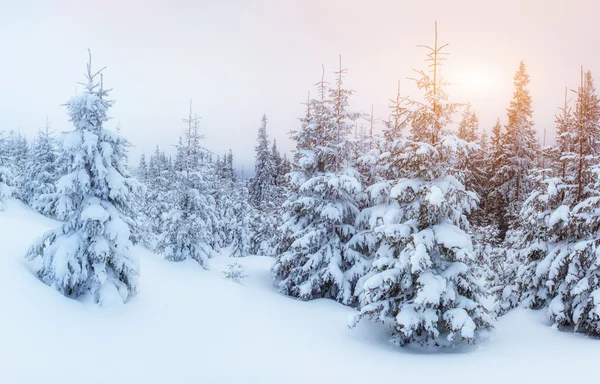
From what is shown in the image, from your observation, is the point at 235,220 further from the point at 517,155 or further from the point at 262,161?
the point at 517,155

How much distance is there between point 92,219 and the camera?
10.7m

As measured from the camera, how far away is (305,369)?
10.0m

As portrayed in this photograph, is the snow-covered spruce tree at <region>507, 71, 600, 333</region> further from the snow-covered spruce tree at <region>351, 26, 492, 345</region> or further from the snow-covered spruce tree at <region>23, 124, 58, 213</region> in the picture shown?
the snow-covered spruce tree at <region>23, 124, 58, 213</region>

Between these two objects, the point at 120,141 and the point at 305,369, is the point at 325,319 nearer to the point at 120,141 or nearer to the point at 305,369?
the point at 305,369

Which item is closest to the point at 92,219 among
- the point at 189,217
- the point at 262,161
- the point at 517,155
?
the point at 189,217

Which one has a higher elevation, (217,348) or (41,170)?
Answer: (41,170)

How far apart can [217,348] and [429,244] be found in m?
7.09

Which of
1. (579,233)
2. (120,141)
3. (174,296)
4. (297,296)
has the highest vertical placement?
(120,141)

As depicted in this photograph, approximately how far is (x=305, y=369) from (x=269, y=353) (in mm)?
1396

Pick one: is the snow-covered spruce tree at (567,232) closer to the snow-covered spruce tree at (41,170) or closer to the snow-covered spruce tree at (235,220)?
the snow-covered spruce tree at (235,220)

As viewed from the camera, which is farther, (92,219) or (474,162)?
(474,162)

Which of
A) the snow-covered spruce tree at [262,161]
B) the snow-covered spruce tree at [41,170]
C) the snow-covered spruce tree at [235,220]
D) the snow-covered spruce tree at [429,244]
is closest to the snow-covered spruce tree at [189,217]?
the snow-covered spruce tree at [429,244]

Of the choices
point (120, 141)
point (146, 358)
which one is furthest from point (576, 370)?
point (120, 141)

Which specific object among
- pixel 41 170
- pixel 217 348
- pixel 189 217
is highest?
pixel 41 170
